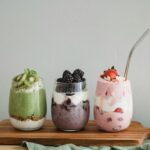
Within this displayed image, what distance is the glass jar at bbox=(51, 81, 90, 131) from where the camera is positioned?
90cm

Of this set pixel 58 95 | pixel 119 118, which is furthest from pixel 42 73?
pixel 119 118

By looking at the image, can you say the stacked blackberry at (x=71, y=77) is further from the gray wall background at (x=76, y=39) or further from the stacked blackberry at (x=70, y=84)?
the gray wall background at (x=76, y=39)

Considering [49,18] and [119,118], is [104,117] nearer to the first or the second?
[119,118]

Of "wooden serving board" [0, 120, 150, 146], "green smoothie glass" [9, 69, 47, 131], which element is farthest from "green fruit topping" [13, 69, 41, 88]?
"wooden serving board" [0, 120, 150, 146]

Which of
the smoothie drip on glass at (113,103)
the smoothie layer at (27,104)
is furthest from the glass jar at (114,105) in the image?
the smoothie layer at (27,104)

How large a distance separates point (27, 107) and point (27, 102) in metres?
0.01

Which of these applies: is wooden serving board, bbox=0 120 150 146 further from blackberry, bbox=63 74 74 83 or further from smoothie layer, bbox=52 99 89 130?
blackberry, bbox=63 74 74 83

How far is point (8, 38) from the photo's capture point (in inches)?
44.1

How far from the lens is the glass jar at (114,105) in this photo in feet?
2.93

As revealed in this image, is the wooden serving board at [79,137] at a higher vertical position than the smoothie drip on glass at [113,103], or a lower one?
lower

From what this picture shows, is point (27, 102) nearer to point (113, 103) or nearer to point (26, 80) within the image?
point (26, 80)

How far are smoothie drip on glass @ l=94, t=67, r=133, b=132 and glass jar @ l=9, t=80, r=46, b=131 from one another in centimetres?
15

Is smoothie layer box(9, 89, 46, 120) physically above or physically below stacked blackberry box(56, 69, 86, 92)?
below

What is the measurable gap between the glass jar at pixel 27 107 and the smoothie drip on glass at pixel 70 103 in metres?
0.04
